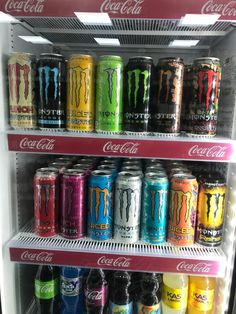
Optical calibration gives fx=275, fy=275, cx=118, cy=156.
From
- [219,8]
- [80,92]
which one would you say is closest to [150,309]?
[80,92]

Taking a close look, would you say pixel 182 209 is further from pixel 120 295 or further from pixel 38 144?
pixel 38 144

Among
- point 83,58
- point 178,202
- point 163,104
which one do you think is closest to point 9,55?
point 83,58

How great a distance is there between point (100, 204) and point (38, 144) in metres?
0.34

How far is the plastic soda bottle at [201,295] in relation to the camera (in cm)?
118

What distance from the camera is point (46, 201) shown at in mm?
1145

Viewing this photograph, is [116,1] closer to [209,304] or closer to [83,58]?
[83,58]

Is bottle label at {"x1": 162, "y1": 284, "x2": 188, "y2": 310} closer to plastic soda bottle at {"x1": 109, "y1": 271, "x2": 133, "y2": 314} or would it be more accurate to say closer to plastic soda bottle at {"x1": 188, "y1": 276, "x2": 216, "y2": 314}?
plastic soda bottle at {"x1": 188, "y1": 276, "x2": 216, "y2": 314}

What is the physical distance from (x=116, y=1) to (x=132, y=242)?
2.99ft

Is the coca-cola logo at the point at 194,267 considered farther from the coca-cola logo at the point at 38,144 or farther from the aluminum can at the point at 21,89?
the aluminum can at the point at 21,89

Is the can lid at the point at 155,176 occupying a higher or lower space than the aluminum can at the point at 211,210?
higher

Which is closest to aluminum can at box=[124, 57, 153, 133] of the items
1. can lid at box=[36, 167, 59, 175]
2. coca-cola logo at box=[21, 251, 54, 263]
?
can lid at box=[36, 167, 59, 175]

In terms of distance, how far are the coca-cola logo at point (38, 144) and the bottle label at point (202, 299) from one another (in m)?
0.87

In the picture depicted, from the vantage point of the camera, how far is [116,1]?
3.05 ft

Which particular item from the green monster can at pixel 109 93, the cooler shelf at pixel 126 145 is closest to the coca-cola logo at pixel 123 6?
the green monster can at pixel 109 93
